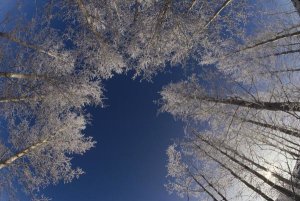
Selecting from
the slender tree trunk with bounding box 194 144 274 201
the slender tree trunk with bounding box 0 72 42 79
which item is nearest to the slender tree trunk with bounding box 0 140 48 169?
the slender tree trunk with bounding box 0 72 42 79

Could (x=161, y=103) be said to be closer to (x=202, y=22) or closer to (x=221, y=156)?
(x=221, y=156)

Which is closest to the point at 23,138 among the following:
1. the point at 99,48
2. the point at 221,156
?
the point at 99,48

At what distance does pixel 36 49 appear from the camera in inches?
332

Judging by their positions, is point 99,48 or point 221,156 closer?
point 99,48

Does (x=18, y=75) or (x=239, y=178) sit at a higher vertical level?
(x=18, y=75)

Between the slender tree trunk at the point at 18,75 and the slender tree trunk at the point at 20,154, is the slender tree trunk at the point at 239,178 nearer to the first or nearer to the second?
the slender tree trunk at the point at 20,154

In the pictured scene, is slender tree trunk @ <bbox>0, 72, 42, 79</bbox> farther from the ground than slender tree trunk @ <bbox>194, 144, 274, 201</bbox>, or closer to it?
farther from the ground

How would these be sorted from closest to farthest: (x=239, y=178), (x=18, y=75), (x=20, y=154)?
(x=18, y=75)
(x=239, y=178)
(x=20, y=154)

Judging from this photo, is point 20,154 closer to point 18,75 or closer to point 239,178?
point 18,75

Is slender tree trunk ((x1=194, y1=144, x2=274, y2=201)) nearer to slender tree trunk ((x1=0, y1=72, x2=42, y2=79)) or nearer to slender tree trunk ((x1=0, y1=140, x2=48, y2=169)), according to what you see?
slender tree trunk ((x1=0, y1=140, x2=48, y2=169))

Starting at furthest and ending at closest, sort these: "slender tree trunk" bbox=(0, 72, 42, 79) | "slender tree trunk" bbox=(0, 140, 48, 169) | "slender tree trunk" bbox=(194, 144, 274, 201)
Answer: "slender tree trunk" bbox=(0, 140, 48, 169) → "slender tree trunk" bbox=(194, 144, 274, 201) → "slender tree trunk" bbox=(0, 72, 42, 79)

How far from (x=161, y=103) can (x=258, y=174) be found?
4443 millimetres

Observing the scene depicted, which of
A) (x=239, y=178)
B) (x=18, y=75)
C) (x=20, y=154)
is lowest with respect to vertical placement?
(x=239, y=178)

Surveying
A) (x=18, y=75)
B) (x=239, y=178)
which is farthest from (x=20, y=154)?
(x=239, y=178)
